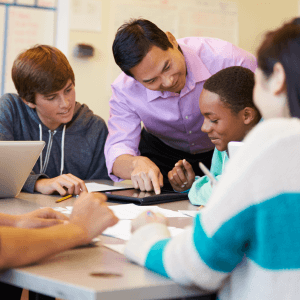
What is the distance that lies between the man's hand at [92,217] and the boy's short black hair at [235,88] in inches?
31.3

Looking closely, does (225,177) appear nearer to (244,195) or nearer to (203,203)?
(244,195)

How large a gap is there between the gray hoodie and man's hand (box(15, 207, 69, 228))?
3.30ft

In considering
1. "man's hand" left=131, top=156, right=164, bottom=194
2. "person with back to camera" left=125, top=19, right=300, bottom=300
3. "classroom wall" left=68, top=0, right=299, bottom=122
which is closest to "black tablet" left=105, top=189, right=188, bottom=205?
"man's hand" left=131, top=156, right=164, bottom=194

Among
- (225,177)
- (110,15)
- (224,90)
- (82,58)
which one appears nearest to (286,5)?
(110,15)

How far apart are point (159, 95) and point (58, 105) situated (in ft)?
1.47

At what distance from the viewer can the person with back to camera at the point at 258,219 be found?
565 millimetres

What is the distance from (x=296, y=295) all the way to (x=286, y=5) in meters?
3.46

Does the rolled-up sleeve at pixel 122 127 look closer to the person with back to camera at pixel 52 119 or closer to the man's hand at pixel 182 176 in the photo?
the person with back to camera at pixel 52 119

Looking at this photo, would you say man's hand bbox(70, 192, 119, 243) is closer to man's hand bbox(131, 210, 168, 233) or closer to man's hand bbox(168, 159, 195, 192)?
man's hand bbox(131, 210, 168, 233)

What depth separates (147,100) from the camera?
188 cm

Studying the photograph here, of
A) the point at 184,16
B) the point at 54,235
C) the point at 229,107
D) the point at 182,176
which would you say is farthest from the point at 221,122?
the point at 184,16

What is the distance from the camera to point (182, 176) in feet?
4.96

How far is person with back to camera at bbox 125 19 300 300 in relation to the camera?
0.57m

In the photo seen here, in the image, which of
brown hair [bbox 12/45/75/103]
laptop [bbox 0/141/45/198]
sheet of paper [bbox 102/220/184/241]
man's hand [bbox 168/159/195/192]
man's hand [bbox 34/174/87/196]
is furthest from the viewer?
brown hair [bbox 12/45/75/103]
